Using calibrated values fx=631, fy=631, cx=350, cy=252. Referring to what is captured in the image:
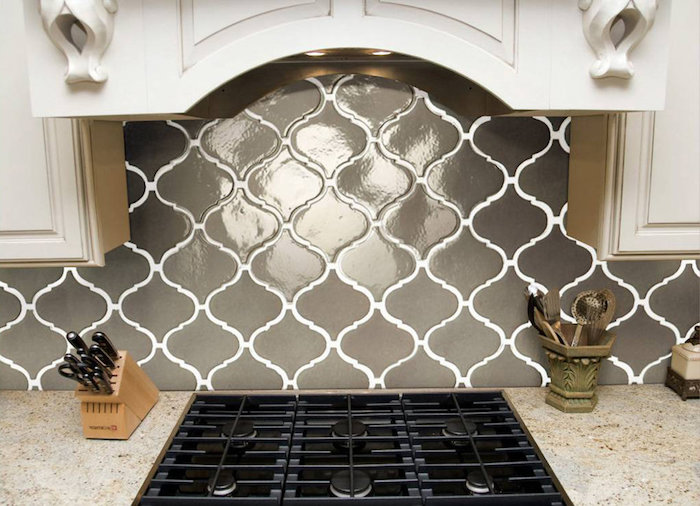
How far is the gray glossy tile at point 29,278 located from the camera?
5.73 feet

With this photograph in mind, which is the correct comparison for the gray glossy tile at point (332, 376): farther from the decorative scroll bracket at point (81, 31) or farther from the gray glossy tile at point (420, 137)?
the decorative scroll bracket at point (81, 31)

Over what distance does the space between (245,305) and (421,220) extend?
0.54 metres

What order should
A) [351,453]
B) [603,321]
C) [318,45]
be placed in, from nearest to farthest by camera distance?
[318,45], [351,453], [603,321]

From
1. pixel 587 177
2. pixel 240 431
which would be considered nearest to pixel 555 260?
pixel 587 177

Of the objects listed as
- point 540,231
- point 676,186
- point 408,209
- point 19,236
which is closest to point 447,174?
point 408,209

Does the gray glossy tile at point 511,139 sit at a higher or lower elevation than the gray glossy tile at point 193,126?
lower

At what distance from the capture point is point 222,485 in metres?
1.34

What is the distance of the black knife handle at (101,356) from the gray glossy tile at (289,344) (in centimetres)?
40

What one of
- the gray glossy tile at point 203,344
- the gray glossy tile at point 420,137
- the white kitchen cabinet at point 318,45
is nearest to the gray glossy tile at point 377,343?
the gray glossy tile at point 203,344

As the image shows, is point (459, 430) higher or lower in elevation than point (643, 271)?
lower

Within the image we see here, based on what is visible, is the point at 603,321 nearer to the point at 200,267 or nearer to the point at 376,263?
the point at 376,263

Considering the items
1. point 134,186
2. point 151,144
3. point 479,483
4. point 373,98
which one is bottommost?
point 479,483

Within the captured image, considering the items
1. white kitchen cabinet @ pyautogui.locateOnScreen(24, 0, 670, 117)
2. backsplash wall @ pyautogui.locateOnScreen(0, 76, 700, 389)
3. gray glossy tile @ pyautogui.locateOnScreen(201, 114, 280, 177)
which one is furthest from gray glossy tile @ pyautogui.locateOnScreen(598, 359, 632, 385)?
gray glossy tile @ pyautogui.locateOnScreen(201, 114, 280, 177)

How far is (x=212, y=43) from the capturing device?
113 cm
